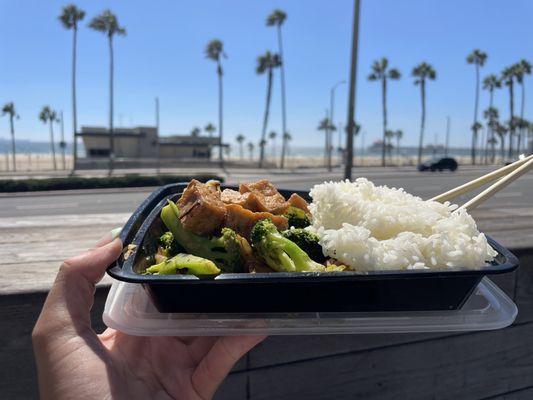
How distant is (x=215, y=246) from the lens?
165 centimetres

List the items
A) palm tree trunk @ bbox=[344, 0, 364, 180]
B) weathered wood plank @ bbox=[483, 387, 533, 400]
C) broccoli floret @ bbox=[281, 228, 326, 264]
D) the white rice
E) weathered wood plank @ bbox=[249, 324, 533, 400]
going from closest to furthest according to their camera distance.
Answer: the white rice → broccoli floret @ bbox=[281, 228, 326, 264] → weathered wood plank @ bbox=[249, 324, 533, 400] → weathered wood plank @ bbox=[483, 387, 533, 400] → palm tree trunk @ bbox=[344, 0, 364, 180]

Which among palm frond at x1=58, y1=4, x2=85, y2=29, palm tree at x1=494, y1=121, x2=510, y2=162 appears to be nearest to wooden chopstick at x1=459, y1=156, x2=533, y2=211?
palm frond at x1=58, y1=4, x2=85, y2=29

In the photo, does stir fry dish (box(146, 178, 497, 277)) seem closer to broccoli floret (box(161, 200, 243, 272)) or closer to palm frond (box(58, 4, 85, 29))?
broccoli floret (box(161, 200, 243, 272))

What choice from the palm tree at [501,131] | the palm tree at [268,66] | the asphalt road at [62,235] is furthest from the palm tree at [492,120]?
the asphalt road at [62,235]

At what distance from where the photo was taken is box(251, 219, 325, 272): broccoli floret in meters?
1.56

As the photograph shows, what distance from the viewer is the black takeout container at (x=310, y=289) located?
1.38m

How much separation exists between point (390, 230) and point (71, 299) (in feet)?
3.98

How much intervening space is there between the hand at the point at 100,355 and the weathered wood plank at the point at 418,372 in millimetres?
547

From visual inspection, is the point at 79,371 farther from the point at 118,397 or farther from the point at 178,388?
the point at 178,388

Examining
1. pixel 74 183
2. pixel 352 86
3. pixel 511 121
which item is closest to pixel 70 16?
pixel 74 183

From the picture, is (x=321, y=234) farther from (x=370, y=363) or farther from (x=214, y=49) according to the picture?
(x=214, y=49)

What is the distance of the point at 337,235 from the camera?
161 centimetres

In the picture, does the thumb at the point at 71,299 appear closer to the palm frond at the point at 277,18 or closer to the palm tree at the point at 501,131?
the palm frond at the point at 277,18

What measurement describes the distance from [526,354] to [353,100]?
1178 centimetres
